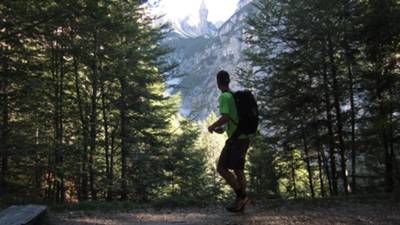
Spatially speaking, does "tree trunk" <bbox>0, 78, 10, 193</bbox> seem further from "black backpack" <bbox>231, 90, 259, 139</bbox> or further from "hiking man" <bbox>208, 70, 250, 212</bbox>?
"black backpack" <bbox>231, 90, 259, 139</bbox>

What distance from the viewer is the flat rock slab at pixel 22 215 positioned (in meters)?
5.51

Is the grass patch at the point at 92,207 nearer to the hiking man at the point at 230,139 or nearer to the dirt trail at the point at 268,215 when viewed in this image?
the dirt trail at the point at 268,215

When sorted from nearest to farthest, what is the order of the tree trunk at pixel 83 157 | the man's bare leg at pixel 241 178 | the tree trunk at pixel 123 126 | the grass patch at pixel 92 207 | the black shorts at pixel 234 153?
the black shorts at pixel 234 153
the man's bare leg at pixel 241 178
the grass patch at pixel 92 207
the tree trunk at pixel 83 157
the tree trunk at pixel 123 126

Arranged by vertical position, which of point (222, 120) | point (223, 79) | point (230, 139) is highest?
point (223, 79)

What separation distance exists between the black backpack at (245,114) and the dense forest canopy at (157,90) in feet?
13.0

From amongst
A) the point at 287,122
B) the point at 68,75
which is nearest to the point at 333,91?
the point at 287,122

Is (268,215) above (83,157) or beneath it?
beneath

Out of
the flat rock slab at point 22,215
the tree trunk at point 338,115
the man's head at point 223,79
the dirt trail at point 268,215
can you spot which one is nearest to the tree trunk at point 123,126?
the tree trunk at point 338,115

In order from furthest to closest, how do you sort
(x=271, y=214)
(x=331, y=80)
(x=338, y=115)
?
(x=331, y=80), (x=338, y=115), (x=271, y=214)

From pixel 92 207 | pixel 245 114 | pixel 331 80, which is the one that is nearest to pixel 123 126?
pixel 331 80

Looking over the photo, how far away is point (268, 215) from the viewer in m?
6.67

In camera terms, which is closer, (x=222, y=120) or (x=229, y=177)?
(x=222, y=120)

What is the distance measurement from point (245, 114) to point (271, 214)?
1914mm

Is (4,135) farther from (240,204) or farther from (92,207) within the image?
(240,204)
